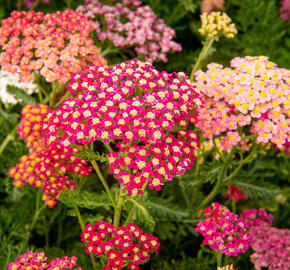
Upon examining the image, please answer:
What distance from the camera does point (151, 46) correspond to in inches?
84.4

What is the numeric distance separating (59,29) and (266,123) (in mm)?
1085

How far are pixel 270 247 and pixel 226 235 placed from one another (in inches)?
13.7

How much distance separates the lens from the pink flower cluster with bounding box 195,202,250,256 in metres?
1.35

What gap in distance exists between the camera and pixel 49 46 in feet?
5.59

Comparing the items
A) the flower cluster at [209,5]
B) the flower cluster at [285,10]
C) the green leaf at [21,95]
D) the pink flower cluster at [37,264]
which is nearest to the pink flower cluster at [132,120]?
the pink flower cluster at [37,264]

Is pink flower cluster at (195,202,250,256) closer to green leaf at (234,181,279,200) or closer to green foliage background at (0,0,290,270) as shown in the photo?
green foliage background at (0,0,290,270)

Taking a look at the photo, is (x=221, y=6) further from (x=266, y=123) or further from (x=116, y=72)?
(x=116, y=72)

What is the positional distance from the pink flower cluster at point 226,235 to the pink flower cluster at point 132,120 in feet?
1.07

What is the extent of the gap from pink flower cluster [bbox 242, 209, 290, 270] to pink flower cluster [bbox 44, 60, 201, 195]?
65 cm

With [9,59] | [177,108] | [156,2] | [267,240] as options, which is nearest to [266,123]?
[177,108]

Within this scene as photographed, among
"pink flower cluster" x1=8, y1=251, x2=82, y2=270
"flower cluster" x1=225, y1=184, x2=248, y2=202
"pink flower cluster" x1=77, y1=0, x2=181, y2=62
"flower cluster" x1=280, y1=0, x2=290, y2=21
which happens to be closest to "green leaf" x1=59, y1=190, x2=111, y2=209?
"pink flower cluster" x1=8, y1=251, x2=82, y2=270

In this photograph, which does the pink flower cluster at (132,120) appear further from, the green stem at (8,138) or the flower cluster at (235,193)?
the green stem at (8,138)

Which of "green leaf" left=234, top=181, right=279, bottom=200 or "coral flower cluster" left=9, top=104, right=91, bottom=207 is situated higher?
"coral flower cluster" left=9, top=104, right=91, bottom=207

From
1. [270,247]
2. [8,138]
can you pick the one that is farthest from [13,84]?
[270,247]
